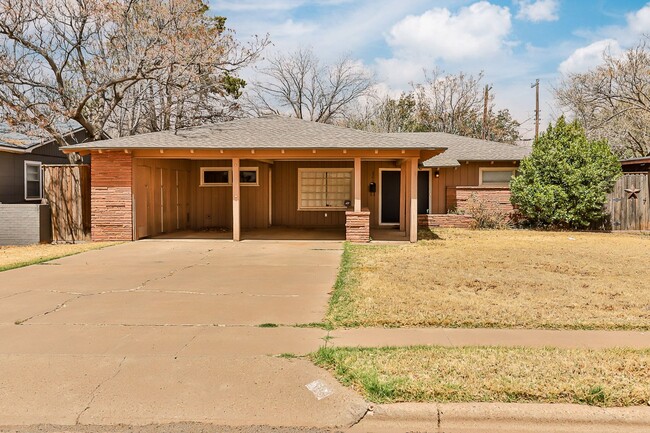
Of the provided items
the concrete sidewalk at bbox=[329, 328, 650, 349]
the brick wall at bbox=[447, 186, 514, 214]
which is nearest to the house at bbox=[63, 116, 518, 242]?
the brick wall at bbox=[447, 186, 514, 214]

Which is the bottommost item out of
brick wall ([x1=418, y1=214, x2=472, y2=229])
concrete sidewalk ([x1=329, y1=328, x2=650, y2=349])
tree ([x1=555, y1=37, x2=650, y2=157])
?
concrete sidewalk ([x1=329, y1=328, x2=650, y2=349])

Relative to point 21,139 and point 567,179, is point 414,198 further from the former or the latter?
point 21,139

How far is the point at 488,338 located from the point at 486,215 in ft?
43.7

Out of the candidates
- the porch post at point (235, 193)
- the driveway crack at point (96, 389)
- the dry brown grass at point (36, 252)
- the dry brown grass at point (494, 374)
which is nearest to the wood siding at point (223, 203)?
the porch post at point (235, 193)

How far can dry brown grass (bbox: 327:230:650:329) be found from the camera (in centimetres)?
537

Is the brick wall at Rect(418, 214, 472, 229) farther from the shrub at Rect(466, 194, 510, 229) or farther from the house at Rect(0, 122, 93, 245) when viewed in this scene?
the house at Rect(0, 122, 93, 245)

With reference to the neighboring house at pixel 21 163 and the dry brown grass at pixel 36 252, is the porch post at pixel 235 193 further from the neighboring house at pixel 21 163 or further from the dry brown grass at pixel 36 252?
the neighboring house at pixel 21 163

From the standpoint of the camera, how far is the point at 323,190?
56.3 ft

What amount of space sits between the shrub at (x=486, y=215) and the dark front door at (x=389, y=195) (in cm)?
268

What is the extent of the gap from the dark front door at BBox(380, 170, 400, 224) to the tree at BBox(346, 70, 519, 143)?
19.5 m

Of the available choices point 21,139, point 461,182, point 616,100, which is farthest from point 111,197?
point 616,100

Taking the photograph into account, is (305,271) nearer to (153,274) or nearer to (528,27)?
(153,274)

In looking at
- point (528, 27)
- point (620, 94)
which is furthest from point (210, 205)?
point (620, 94)

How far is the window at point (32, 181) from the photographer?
18.8 meters
